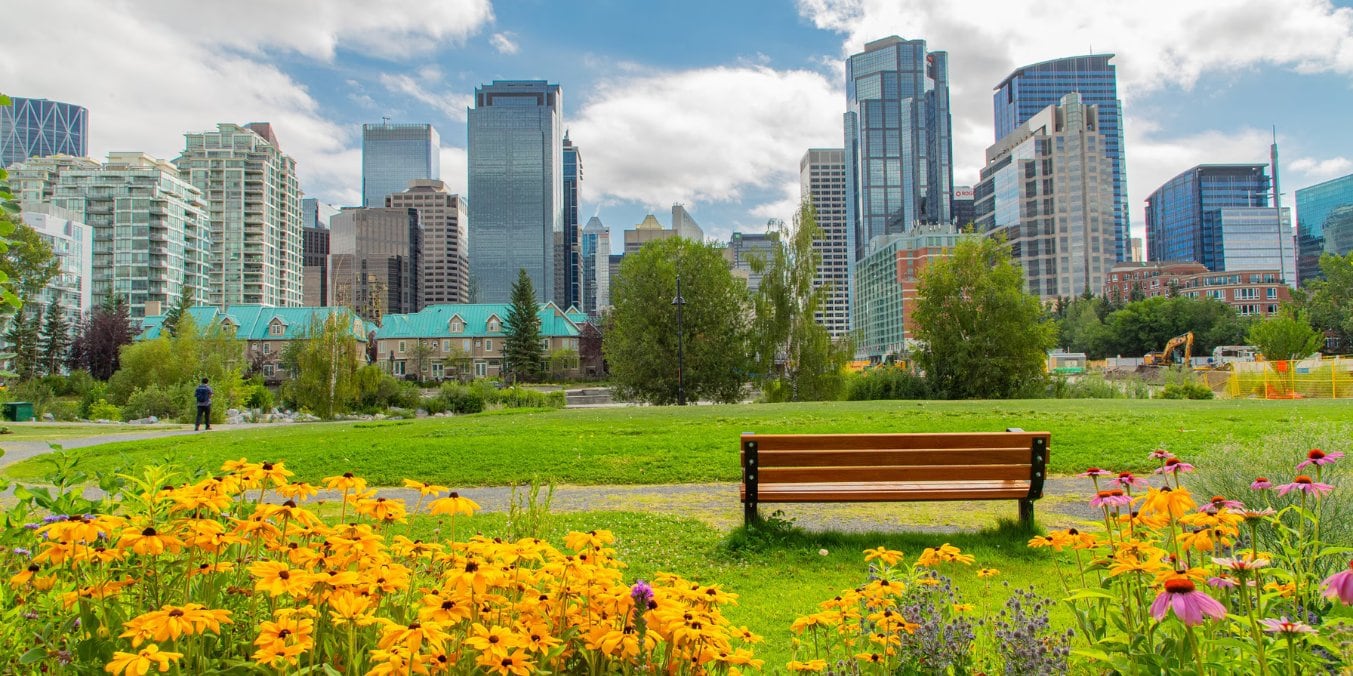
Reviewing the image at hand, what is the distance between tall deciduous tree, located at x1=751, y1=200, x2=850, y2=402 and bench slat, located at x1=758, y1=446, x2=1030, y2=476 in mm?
25461

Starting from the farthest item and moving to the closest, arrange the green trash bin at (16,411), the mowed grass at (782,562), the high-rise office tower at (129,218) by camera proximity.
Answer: the high-rise office tower at (129,218), the green trash bin at (16,411), the mowed grass at (782,562)

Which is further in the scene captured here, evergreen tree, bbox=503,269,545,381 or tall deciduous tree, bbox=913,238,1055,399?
evergreen tree, bbox=503,269,545,381

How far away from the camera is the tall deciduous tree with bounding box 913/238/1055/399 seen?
2994 centimetres

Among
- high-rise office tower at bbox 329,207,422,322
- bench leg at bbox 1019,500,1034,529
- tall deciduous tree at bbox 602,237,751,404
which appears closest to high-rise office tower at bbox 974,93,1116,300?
high-rise office tower at bbox 329,207,422,322

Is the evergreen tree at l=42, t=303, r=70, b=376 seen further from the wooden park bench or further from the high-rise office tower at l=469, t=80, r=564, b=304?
the high-rise office tower at l=469, t=80, r=564, b=304

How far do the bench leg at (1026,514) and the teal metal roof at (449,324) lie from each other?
70380mm

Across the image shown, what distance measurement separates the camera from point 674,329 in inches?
1364

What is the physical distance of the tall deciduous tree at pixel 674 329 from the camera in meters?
33.8

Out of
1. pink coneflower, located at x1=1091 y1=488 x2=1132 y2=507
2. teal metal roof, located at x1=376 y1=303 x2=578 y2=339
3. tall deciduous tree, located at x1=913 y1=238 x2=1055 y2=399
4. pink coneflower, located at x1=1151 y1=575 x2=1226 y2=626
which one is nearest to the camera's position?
pink coneflower, located at x1=1151 y1=575 x2=1226 y2=626

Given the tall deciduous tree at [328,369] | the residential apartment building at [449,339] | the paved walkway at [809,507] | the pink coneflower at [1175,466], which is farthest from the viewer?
the residential apartment building at [449,339]

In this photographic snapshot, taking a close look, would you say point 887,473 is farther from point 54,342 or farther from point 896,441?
point 54,342

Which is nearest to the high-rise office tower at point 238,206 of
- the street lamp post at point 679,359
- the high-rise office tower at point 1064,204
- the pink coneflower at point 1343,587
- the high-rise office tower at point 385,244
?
the high-rise office tower at point 385,244

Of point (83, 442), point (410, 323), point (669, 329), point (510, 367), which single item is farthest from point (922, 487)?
point (410, 323)

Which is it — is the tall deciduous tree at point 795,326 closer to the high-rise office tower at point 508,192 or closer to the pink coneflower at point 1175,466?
the pink coneflower at point 1175,466
